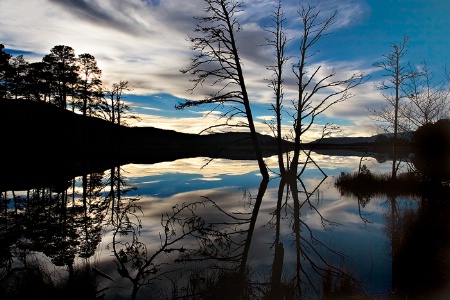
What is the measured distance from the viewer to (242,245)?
938 centimetres

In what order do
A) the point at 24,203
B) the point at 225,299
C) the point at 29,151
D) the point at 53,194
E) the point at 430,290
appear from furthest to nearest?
the point at 29,151 < the point at 53,194 < the point at 24,203 < the point at 430,290 < the point at 225,299

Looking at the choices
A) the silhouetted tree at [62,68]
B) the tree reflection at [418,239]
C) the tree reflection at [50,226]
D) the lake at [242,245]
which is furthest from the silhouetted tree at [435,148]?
the silhouetted tree at [62,68]

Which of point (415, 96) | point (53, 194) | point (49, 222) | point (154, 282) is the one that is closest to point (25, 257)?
point (154, 282)

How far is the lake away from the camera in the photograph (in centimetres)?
626

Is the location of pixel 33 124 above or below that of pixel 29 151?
above

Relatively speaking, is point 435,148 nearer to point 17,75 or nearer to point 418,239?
point 418,239

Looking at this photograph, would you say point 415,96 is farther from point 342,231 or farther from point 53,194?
point 53,194

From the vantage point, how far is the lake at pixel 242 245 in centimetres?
626

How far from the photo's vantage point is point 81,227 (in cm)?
1112

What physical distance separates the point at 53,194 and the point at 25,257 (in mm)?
11722

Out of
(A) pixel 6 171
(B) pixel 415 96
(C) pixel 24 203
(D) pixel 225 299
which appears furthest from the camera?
(A) pixel 6 171

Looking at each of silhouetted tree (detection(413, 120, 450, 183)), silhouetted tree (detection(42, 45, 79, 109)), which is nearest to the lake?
silhouetted tree (detection(413, 120, 450, 183))

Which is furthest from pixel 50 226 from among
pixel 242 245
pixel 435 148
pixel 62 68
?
pixel 62 68

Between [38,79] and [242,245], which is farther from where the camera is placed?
[38,79]
